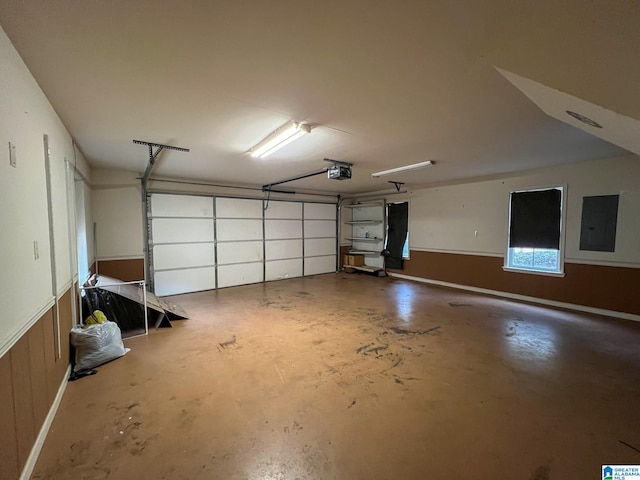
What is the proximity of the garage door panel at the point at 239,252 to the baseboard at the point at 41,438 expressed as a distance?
4.04 meters

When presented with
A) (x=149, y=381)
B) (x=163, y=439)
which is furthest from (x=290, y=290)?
(x=163, y=439)

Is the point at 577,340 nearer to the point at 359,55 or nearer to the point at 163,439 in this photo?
the point at 359,55

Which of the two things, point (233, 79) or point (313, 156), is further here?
point (313, 156)

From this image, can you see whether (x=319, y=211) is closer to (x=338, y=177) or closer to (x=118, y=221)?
(x=338, y=177)

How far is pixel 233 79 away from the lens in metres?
1.89

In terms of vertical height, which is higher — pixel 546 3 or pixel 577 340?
pixel 546 3

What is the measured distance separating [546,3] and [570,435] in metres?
2.61

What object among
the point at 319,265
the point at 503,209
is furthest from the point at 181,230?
the point at 503,209

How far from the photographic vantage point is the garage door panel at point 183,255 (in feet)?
17.9

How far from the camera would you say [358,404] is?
6.97 ft

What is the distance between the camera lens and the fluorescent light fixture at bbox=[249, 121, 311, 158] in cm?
270

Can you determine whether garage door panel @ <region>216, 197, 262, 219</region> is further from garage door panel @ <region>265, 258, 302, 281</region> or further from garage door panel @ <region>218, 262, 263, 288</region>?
garage door panel @ <region>265, 258, 302, 281</region>

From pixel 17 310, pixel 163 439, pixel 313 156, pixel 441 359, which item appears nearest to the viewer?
pixel 17 310

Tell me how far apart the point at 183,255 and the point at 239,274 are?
138cm
